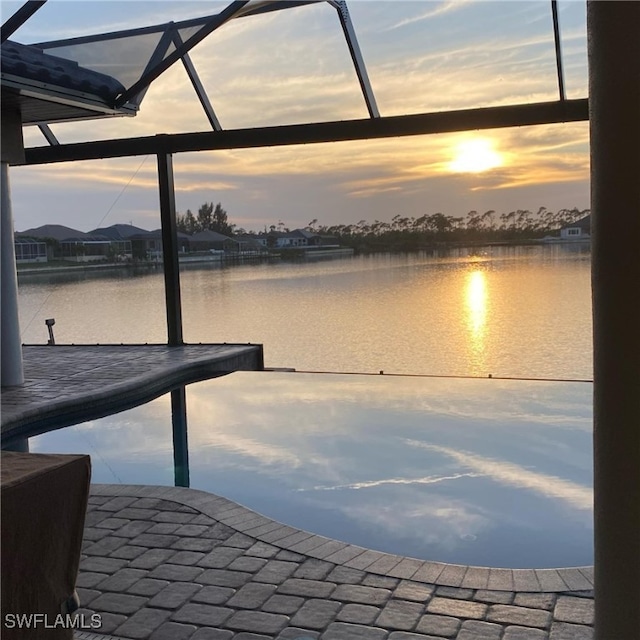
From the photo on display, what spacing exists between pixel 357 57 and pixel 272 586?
576 cm

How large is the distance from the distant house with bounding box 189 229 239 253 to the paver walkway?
7.25 metres

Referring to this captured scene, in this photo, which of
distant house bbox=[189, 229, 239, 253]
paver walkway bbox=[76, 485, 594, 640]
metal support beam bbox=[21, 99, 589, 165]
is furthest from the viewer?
distant house bbox=[189, 229, 239, 253]

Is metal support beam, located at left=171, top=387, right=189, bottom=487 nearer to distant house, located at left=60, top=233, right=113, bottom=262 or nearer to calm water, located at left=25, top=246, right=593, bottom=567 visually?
calm water, located at left=25, top=246, right=593, bottom=567

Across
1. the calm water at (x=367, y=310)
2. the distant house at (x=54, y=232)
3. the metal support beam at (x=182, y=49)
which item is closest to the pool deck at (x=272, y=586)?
the metal support beam at (x=182, y=49)

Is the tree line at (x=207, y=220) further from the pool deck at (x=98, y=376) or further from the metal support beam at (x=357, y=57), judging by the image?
the metal support beam at (x=357, y=57)

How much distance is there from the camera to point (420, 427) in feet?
18.0

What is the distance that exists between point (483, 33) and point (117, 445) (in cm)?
568

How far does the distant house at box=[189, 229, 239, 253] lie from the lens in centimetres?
1021

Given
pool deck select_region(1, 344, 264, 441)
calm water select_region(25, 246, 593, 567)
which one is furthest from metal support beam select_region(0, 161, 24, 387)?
calm water select_region(25, 246, 593, 567)

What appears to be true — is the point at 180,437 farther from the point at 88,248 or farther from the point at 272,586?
the point at 88,248

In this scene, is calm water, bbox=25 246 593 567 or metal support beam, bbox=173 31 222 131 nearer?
calm water, bbox=25 246 593 567

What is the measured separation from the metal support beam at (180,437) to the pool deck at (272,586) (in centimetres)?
100

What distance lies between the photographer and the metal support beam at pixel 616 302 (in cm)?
103

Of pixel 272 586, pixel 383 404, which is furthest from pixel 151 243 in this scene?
pixel 272 586
